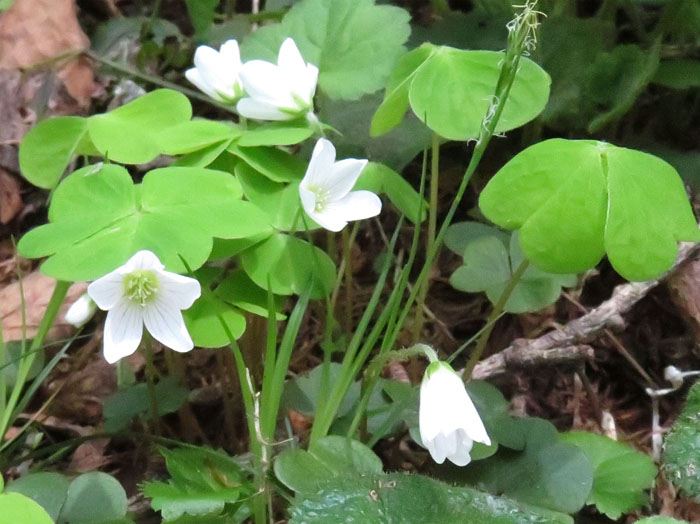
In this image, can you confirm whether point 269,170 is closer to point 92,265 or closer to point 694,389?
point 92,265

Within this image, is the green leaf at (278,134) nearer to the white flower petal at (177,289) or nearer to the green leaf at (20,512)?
the white flower petal at (177,289)

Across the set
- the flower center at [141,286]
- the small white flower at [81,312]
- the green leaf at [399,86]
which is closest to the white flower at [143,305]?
the flower center at [141,286]

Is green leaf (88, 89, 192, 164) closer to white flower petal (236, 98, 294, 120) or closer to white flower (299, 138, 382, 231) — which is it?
white flower petal (236, 98, 294, 120)

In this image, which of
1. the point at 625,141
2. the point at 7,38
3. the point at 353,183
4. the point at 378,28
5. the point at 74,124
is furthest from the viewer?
the point at 7,38

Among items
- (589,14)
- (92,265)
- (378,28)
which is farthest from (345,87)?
(589,14)

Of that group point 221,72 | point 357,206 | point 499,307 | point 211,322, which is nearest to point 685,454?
point 499,307

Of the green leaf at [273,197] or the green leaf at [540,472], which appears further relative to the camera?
the green leaf at [273,197]
